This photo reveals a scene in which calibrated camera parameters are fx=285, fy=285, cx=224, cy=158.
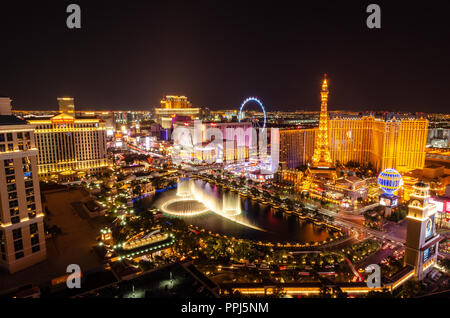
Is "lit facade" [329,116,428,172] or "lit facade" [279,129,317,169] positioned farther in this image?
"lit facade" [279,129,317,169]

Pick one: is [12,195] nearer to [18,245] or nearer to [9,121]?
[18,245]

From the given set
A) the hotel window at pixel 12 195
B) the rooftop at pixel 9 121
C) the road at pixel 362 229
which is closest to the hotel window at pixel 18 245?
the hotel window at pixel 12 195

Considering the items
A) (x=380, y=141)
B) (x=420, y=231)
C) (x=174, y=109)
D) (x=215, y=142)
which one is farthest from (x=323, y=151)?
(x=174, y=109)

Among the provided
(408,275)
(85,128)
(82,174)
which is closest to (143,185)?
(82,174)

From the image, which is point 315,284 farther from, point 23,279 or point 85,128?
point 85,128

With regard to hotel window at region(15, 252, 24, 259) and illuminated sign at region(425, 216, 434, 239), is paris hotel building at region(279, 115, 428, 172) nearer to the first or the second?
illuminated sign at region(425, 216, 434, 239)

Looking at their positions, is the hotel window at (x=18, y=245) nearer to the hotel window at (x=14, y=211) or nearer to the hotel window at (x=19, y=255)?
the hotel window at (x=19, y=255)

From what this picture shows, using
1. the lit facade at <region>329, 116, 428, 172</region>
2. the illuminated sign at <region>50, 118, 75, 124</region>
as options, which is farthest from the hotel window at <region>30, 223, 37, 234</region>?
the lit facade at <region>329, 116, 428, 172</region>
